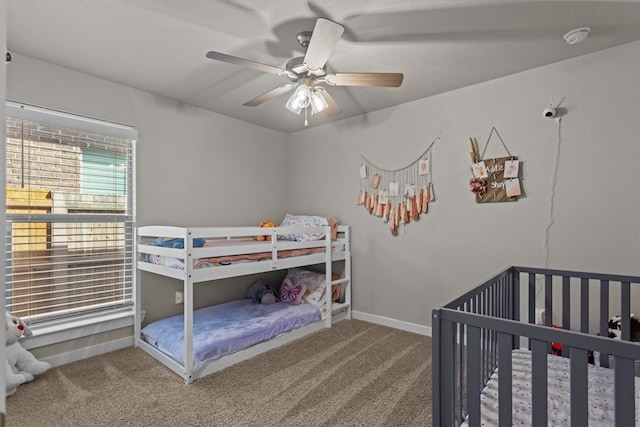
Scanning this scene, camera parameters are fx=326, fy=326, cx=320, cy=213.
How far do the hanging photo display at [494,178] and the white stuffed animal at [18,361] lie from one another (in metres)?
3.41

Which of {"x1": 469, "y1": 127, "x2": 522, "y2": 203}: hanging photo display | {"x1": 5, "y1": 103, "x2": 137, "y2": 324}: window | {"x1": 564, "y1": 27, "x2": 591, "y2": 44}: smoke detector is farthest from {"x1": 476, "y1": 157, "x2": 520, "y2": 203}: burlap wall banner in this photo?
{"x1": 5, "y1": 103, "x2": 137, "y2": 324}: window

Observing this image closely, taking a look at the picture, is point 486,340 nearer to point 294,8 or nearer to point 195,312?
point 294,8

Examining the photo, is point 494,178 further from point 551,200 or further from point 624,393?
point 624,393

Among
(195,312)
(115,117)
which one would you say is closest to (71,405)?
(195,312)

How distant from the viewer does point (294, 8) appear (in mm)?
1750

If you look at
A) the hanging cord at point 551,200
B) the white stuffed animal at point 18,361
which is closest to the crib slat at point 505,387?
the hanging cord at point 551,200

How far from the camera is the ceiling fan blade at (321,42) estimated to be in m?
1.57

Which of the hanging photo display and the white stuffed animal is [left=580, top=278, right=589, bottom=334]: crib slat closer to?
the hanging photo display

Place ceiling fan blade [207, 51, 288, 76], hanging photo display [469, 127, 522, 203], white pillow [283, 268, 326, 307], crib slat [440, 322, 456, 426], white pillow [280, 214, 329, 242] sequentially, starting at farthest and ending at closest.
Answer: white pillow [283, 268, 326, 307], white pillow [280, 214, 329, 242], hanging photo display [469, 127, 522, 203], ceiling fan blade [207, 51, 288, 76], crib slat [440, 322, 456, 426]

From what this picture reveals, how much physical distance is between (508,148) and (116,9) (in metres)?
2.77

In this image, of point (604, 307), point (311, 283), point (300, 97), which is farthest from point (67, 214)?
point (604, 307)

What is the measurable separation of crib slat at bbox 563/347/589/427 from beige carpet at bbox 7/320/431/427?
0.97 m

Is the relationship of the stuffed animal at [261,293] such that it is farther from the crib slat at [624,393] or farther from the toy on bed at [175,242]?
the crib slat at [624,393]

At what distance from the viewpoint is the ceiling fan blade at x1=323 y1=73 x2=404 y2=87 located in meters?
1.95
